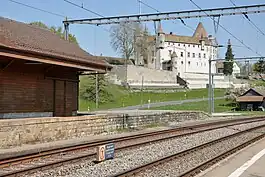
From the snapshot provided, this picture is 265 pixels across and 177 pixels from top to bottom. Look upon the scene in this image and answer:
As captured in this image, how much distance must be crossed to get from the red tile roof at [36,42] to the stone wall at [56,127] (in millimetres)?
3037

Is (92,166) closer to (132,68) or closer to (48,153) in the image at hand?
(48,153)

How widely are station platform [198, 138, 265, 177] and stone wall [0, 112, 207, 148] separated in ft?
25.7

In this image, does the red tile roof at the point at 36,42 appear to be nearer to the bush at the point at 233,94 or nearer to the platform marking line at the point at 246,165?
the platform marking line at the point at 246,165

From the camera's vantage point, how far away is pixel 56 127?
59.7ft

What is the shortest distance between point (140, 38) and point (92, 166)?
310 ft

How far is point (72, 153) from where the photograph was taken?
560 inches

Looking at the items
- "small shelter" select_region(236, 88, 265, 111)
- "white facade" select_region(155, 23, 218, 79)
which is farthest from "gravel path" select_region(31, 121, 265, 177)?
"white facade" select_region(155, 23, 218, 79)

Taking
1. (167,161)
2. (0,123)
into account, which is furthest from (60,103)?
(167,161)

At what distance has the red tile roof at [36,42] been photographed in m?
17.3

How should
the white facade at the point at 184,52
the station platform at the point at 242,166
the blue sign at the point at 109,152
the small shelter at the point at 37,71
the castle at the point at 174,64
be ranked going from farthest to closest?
the white facade at the point at 184,52
the castle at the point at 174,64
the small shelter at the point at 37,71
the blue sign at the point at 109,152
the station platform at the point at 242,166

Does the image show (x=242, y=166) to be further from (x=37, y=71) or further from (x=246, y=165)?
(x=37, y=71)

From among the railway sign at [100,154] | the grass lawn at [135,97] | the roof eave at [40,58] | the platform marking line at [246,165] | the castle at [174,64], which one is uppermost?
the castle at [174,64]

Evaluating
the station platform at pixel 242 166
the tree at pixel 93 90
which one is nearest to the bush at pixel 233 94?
the tree at pixel 93 90

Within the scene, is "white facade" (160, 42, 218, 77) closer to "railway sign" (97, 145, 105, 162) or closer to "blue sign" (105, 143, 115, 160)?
"blue sign" (105, 143, 115, 160)
